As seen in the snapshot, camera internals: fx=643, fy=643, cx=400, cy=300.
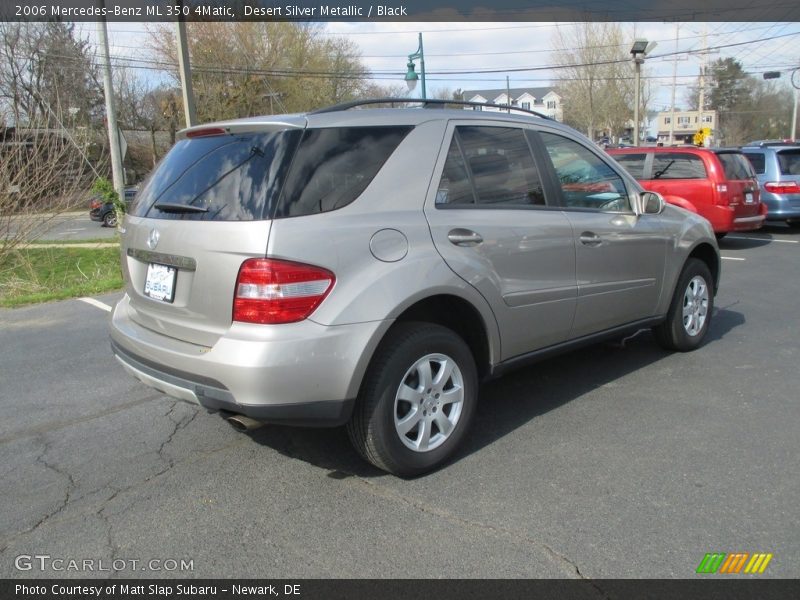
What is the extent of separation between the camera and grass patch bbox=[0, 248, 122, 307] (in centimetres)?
842

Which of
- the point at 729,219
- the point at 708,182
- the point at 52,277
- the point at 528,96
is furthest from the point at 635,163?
the point at 528,96

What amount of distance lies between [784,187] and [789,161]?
0.76m

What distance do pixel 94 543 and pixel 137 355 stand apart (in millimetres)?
950

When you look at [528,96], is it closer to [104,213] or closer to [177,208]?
[104,213]

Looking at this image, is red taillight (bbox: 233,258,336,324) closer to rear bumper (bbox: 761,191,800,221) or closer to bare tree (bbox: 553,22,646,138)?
rear bumper (bbox: 761,191,800,221)

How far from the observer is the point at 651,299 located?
15.7 ft

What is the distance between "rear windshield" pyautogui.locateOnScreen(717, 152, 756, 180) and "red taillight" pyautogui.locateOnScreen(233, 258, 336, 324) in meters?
10.7

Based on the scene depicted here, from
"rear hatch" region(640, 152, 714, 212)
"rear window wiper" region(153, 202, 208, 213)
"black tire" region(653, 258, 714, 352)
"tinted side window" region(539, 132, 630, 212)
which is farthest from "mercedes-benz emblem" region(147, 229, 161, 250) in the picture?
"rear hatch" region(640, 152, 714, 212)

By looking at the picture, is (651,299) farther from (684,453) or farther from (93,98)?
(93,98)

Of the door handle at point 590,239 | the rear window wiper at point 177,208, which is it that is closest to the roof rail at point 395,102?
the rear window wiper at point 177,208

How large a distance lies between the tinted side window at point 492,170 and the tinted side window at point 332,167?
0.39 metres
